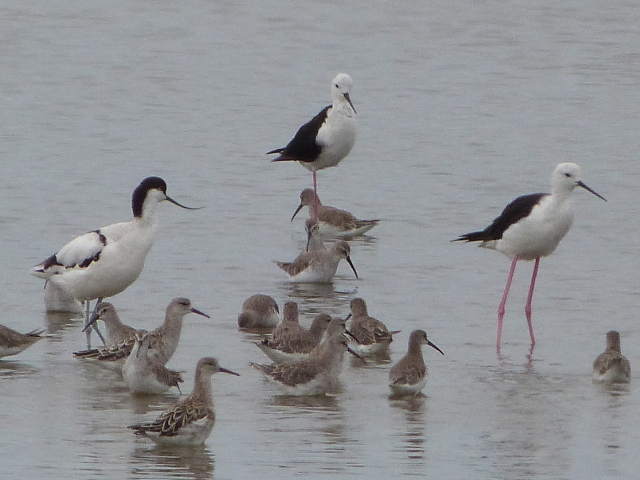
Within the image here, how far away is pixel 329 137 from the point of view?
2006 cm

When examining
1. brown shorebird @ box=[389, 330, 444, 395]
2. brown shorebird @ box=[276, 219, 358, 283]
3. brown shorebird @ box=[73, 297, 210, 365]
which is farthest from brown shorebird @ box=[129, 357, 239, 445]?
brown shorebird @ box=[276, 219, 358, 283]

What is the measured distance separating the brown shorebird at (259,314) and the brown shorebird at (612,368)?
2866 millimetres

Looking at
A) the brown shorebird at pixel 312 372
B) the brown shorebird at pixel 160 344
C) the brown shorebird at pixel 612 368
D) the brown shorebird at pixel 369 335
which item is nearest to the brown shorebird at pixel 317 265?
the brown shorebird at pixel 369 335

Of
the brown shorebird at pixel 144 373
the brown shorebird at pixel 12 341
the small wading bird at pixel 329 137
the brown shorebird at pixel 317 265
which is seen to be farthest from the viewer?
the small wading bird at pixel 329 137

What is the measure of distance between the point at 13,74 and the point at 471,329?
16.5 metres

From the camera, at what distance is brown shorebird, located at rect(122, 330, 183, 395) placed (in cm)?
1069

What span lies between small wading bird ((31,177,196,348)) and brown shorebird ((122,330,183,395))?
5.73 ft

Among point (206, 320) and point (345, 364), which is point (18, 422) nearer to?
point (345, 364)

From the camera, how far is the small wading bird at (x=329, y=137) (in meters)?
20.1

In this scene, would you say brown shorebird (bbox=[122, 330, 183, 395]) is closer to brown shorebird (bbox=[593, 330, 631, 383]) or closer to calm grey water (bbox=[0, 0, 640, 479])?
calm grey water (bbox=[0, 0, 640, 479])

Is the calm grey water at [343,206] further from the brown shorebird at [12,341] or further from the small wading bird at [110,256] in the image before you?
the small wading bird at [110,256]

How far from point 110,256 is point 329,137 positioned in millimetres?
7780

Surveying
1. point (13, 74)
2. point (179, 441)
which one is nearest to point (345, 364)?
point (179, 441)

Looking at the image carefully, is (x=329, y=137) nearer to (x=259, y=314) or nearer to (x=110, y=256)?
(x=259, y=314)
